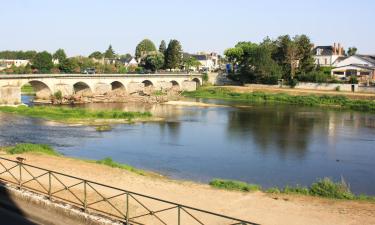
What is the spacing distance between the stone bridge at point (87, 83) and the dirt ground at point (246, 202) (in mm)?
36147

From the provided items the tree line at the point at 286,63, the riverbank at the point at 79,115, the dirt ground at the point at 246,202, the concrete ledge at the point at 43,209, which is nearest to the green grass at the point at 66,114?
the riverbank at the point at 79,115

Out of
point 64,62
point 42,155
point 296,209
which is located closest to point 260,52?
point 64,62

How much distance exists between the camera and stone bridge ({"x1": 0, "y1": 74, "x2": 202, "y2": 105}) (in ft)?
186

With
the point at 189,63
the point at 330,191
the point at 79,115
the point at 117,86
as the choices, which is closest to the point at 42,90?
the point at 117,86

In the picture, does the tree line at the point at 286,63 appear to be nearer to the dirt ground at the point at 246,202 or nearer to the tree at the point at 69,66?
the tree at the point at 69,66

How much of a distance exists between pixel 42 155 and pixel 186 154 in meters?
9.84

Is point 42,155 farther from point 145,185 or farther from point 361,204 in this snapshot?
point 361,204

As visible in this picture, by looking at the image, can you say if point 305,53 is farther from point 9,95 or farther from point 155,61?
point 9,95

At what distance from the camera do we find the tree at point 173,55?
106m

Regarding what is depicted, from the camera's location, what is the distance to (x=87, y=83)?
71875 millimetres

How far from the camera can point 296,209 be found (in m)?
18.3

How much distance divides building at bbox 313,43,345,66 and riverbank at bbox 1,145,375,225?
8461 centimetres

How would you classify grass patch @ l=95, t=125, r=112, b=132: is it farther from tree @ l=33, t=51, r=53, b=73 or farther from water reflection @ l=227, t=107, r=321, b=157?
tree @ l=33, t=51, r=53, b=73

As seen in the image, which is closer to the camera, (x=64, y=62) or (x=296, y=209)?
(x=296, y=209)
